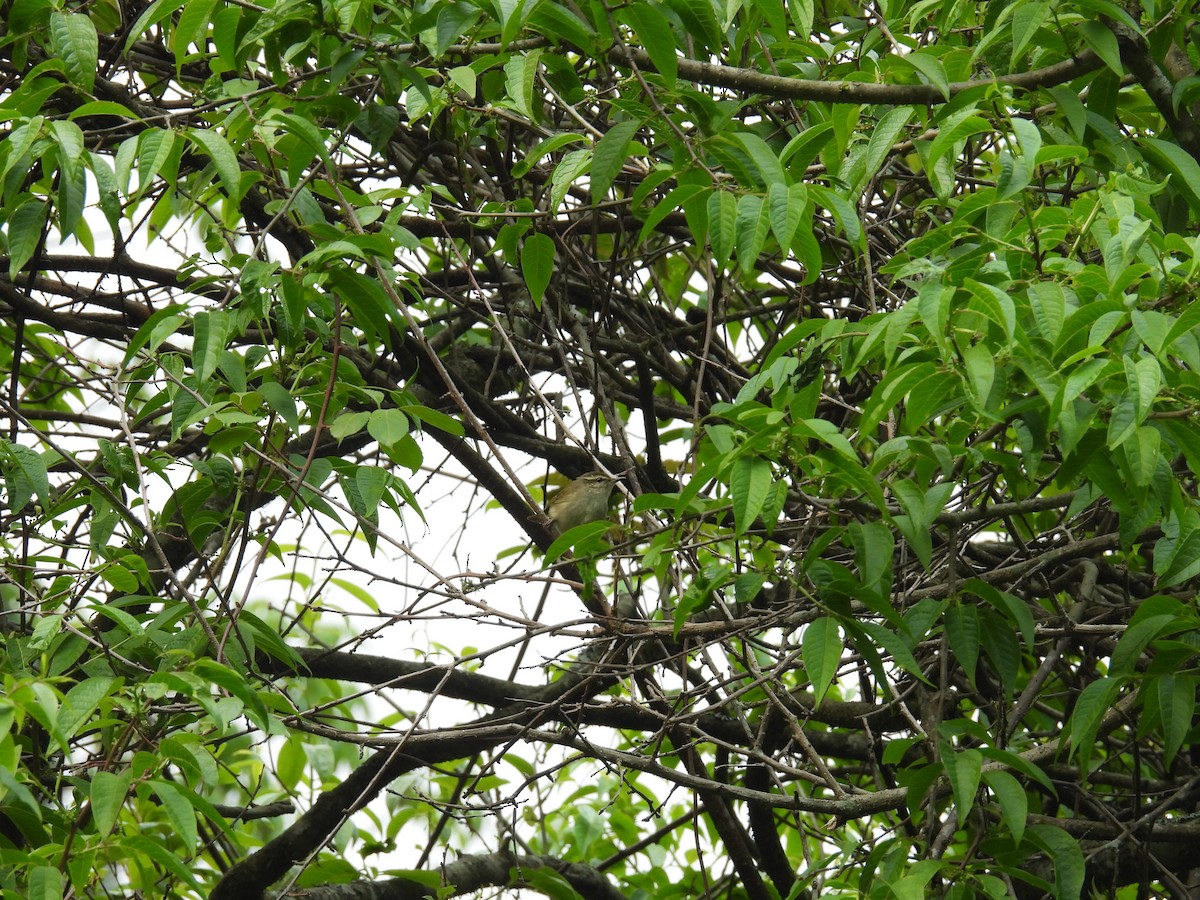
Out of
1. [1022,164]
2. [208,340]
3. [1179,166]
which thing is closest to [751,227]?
[1022,164]

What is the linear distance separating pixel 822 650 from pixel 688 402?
1.85m

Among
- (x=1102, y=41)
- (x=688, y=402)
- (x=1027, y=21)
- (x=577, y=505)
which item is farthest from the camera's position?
(x=577, y=505)

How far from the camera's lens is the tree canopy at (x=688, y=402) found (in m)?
2.09

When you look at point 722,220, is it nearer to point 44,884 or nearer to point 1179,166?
point 1179,166

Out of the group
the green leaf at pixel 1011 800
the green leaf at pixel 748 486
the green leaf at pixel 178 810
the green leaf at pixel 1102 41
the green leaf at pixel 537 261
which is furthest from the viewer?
the green leaf at pixel 537 261

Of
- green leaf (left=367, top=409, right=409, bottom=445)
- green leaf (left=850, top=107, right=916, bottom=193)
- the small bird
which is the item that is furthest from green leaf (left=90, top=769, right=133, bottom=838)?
the small bird

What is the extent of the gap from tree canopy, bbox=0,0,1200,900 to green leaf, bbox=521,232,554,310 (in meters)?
0.01

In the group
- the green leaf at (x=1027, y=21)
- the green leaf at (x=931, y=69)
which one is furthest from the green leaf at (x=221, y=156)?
the green leaf at (x=1027, y=21)

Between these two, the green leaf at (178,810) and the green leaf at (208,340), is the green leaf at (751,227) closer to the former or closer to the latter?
the green leaf at (208,340)

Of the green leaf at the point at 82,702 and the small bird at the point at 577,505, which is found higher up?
the small bird at the point at 577,505

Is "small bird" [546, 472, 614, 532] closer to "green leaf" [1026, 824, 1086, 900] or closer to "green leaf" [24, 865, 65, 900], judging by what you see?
"green leaf" [1026, 824, 1086, 900]

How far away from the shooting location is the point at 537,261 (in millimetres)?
2736

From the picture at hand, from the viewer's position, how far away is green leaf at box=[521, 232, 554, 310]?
2.71 meters

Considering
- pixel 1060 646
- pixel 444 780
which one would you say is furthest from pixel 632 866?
pixel 1060 646
